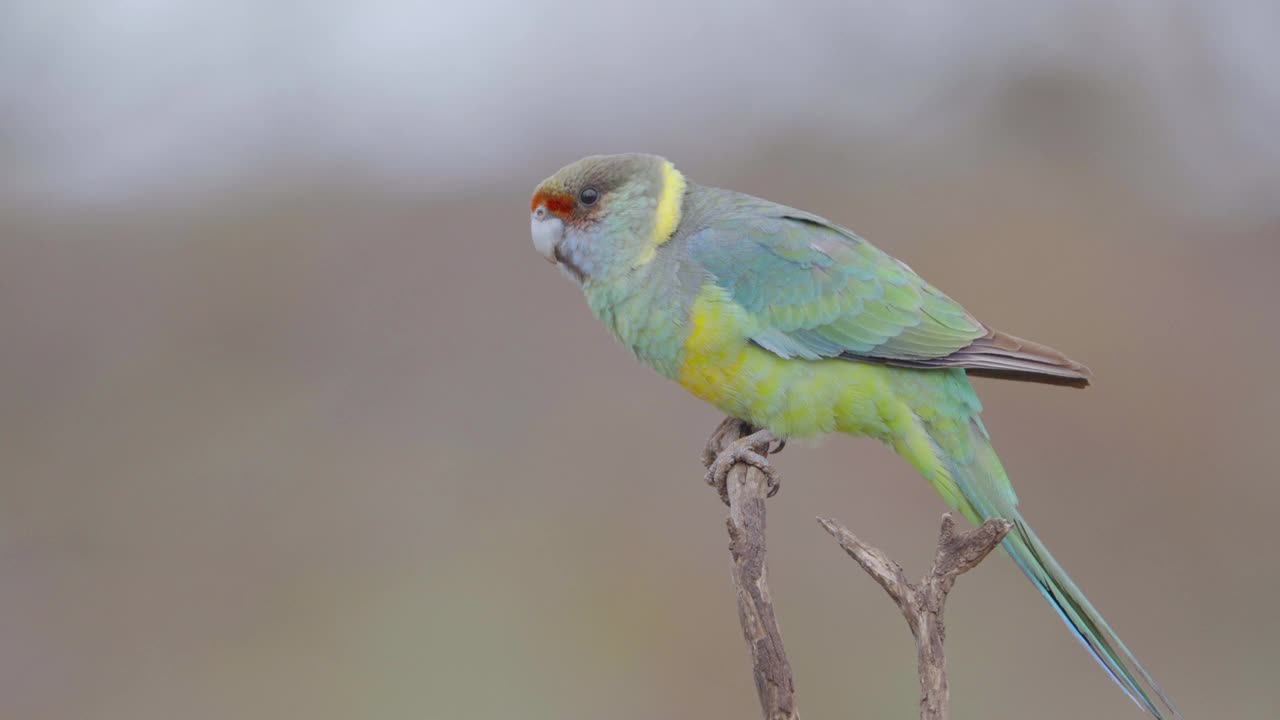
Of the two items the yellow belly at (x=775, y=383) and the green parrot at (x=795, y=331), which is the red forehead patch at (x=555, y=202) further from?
the yellow belly at (x=775, y=383)

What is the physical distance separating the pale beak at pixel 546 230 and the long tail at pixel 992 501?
1.51 m

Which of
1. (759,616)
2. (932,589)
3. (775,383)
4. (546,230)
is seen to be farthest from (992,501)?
(546,230)

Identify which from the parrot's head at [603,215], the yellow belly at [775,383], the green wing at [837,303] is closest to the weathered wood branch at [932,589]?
the yellow belly at [775,383]

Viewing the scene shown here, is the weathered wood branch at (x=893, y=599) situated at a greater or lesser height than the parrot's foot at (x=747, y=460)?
lesser

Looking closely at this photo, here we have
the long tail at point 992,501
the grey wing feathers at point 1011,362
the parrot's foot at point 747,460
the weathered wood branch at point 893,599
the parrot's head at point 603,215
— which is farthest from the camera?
the parrot's head at point 603,215

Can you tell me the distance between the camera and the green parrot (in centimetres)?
353

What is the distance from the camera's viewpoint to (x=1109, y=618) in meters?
6.17

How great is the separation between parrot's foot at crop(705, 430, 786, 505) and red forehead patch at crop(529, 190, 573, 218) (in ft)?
3.56

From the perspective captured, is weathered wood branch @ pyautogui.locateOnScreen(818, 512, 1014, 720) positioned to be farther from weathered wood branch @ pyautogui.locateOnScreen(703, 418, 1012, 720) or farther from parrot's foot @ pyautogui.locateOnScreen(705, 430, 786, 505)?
parrot's foot @ pyautogui.locateOnScreen(705, 430, 786, 505)

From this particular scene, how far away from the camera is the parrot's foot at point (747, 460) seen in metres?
3.48

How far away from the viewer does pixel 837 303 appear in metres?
3.62

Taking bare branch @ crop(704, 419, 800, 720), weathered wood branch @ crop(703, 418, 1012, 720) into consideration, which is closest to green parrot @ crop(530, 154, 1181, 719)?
bare branch @ crop(704, 419, 800, 720)

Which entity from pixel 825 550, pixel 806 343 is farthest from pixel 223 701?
pixel 806 343

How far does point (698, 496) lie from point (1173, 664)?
10.3 ft
